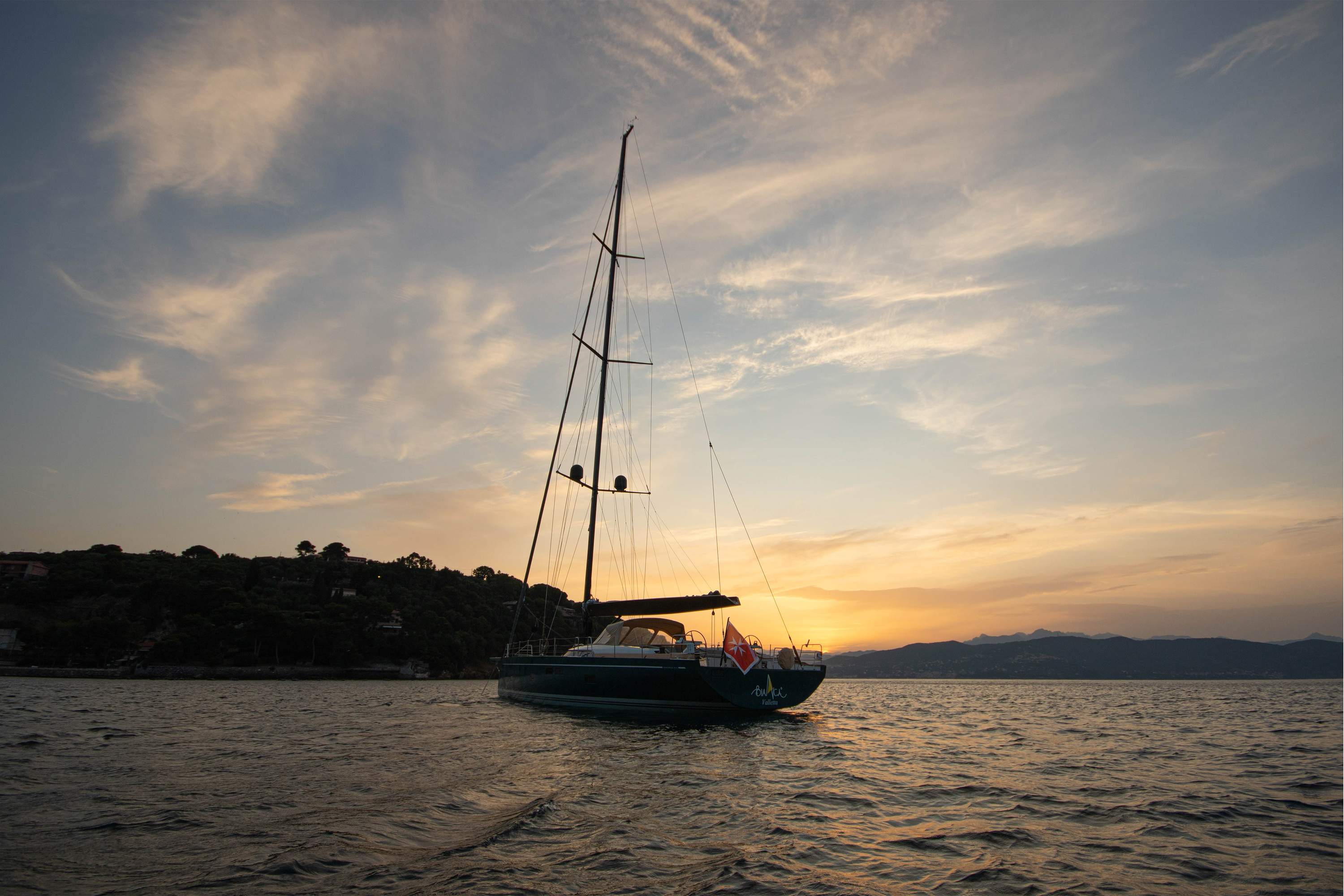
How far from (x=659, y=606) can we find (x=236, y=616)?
76.3 metres

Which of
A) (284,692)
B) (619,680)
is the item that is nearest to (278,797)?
(619,680)

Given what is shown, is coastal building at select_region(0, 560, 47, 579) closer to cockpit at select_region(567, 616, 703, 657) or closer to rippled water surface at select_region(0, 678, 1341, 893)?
rippled water surface at select_region(0, 678, 1341, 893)

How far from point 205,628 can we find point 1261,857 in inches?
3682

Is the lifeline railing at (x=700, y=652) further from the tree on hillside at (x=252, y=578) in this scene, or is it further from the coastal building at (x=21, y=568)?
the coastal building at (x=21, y=568)

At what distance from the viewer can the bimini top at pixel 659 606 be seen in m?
25.0

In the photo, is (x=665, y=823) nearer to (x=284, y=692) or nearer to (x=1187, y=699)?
(x=284, y=692)

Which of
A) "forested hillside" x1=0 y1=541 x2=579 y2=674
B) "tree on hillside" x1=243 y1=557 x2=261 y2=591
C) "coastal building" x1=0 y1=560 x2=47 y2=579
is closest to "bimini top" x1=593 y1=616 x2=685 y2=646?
"forested hillside" x1=0 y1=541 x2=579 y2=674

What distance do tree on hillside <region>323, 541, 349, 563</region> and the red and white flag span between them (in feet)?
393

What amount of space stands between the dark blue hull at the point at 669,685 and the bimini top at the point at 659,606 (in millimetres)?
3199

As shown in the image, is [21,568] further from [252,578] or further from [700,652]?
[700,652]

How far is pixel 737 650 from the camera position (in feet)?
71.5

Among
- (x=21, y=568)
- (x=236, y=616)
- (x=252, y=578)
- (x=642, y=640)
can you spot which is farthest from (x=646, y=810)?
(x=21, y=568)

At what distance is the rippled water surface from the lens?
6.94 meters

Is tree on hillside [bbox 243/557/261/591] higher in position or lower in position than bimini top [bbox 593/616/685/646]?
lower
